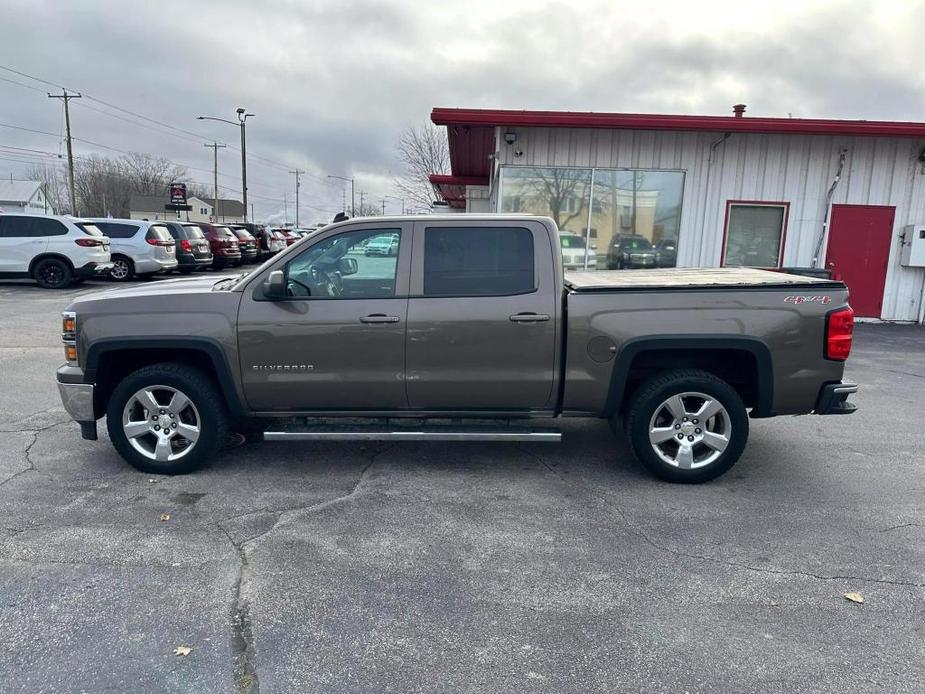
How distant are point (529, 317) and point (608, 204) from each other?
27.8ft

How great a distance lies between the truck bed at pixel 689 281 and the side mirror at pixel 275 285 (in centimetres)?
198

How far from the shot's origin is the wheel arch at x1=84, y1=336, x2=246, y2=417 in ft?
15.1

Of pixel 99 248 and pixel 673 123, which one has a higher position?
pixel 673 123

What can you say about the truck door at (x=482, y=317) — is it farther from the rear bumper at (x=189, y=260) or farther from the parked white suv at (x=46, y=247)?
the rear bumper at (x=189, y=260)

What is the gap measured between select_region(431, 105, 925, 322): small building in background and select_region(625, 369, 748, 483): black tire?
8145mm

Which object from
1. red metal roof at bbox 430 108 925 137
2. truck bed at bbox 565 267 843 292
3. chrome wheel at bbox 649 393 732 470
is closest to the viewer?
truck bed at bbox 565 267 843 292

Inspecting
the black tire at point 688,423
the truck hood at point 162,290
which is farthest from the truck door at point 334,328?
the black tire at point 688,423

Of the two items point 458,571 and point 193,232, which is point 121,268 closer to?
point 193,232

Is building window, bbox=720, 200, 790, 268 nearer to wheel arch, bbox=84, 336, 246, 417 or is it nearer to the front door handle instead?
the front door handle

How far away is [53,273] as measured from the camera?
16.8 meters

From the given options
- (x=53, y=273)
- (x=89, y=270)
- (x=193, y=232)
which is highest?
(x=193, y=232)

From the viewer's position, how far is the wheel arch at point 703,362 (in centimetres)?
454

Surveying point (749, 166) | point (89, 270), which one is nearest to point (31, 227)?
point (89, 270)

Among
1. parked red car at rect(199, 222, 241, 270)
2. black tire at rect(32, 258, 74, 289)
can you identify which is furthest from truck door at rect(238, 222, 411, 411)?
parked red car at rect(199, 222, 241, 270)
